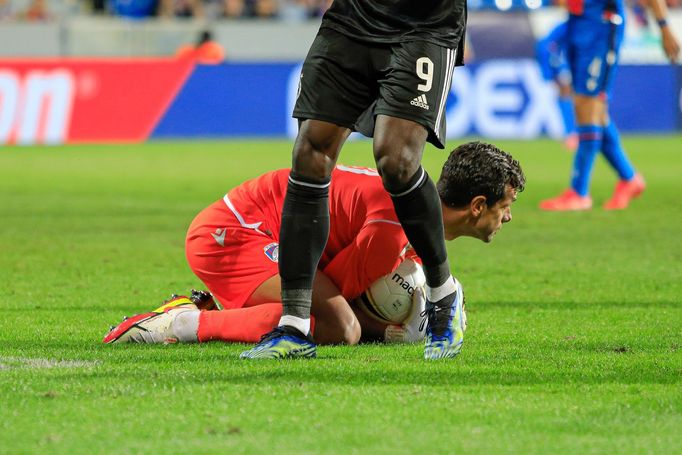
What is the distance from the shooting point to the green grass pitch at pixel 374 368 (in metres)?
3.45

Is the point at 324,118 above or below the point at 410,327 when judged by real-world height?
above

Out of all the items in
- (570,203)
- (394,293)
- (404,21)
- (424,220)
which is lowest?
(570,203)

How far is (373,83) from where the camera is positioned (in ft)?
15.5

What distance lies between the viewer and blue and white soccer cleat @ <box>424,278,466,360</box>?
4723mm

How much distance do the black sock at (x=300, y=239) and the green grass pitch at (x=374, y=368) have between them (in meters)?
0.24

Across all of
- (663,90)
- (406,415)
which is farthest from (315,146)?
(663,90)

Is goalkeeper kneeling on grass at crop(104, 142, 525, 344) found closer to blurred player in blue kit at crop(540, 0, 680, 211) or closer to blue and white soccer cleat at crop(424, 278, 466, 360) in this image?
blue and white soccer cleat at crop(424, 278, 466, 360)

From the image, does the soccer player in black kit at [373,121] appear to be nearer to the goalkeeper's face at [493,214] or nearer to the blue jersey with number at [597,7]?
the goalkeeper's face at [493,214]

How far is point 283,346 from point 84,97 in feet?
51.9

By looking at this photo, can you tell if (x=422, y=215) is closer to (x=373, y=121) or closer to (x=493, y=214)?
(x=373, y=121)

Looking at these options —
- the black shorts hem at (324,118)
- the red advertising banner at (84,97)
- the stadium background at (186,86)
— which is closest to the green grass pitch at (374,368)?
the black shorts hem at (324,118)

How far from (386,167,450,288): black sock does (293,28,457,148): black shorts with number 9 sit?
20 cm

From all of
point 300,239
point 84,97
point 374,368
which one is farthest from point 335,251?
point 84,97

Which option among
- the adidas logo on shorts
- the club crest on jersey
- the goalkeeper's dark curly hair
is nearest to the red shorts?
the club crest on jersey
